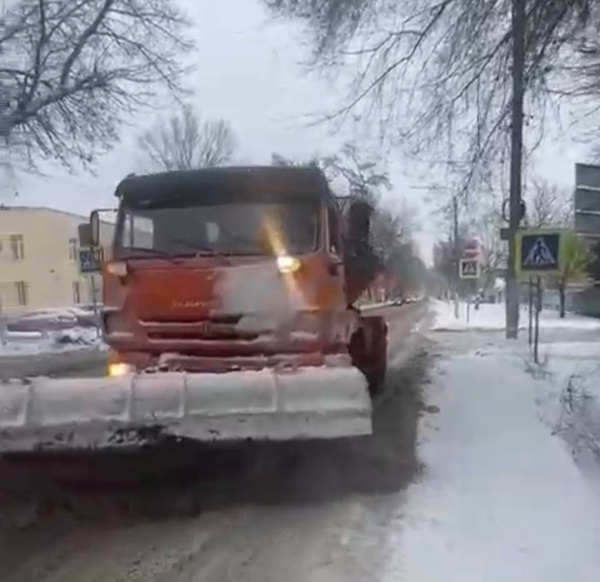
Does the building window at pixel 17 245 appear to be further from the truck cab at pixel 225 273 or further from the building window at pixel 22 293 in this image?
the truck cab at pixel 225 273

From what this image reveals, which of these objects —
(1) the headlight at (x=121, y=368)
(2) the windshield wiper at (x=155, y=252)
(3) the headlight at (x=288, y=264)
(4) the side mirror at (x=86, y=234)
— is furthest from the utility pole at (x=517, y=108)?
(1) the headlight at (x=121, y=368)

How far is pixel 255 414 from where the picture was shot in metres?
5.80

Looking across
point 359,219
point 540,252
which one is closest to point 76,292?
point 540,252

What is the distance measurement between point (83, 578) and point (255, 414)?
159 centimetres

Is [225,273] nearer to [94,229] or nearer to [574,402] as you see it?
[94,229]

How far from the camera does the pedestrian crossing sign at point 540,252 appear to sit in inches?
478

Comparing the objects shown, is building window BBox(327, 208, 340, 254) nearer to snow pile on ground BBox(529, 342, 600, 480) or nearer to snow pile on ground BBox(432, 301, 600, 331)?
snow pile on ground BBox(529, 342, 600, 480)

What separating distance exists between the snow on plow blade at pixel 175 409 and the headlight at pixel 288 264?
1507 mm

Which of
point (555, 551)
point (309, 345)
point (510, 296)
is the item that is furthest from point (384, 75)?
point (510, 296)

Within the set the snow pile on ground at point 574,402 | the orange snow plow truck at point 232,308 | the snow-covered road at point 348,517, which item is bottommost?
the snow-covered road at point 348,517

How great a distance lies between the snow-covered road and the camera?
190 inches

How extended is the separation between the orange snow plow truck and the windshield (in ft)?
0.03

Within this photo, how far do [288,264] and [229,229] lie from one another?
2.38 feet

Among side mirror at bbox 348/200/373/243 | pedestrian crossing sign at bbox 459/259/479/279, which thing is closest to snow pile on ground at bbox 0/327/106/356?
pedestrian crossing sign at bbox 459/259/479/279
